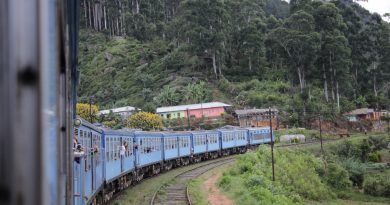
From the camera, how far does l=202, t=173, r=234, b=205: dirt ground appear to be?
666 inches

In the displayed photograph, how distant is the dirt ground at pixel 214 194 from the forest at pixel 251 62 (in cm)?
4157

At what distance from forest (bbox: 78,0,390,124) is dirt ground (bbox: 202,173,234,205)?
1637 inches

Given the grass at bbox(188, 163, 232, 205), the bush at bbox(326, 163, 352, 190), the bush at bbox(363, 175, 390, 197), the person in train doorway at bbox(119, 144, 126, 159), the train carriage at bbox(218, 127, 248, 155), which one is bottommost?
the bush at bbox(363, 175, 390, 197)

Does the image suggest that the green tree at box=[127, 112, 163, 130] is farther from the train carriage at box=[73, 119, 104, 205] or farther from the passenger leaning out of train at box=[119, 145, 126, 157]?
the train carriage at box=[73, 119, 104, 205]

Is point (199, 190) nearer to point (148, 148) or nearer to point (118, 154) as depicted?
point (118, 154)

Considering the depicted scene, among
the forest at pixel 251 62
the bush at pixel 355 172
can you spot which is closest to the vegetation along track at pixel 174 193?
the bush at pixel 355 172

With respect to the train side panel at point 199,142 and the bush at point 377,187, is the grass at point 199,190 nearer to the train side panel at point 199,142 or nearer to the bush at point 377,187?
the train side panel at point 199,142

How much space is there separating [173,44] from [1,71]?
83120mm

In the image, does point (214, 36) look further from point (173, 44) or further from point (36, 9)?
point (36, 9)

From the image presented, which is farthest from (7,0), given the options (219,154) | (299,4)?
(299,4)

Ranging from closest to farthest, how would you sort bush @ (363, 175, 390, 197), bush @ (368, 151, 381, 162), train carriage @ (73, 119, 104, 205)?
train carriage @ (73, 119, 104, 205)
bush @ (363, 175, 390, 197)
bush @ (368, 151, 381, 162)

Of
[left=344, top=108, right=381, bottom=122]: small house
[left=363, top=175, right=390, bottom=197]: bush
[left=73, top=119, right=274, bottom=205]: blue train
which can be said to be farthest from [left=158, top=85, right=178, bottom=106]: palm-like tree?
[left=363, top=175, right=390, bottom=197]: bush

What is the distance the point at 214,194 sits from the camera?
60.3 ft

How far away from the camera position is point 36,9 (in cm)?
90
